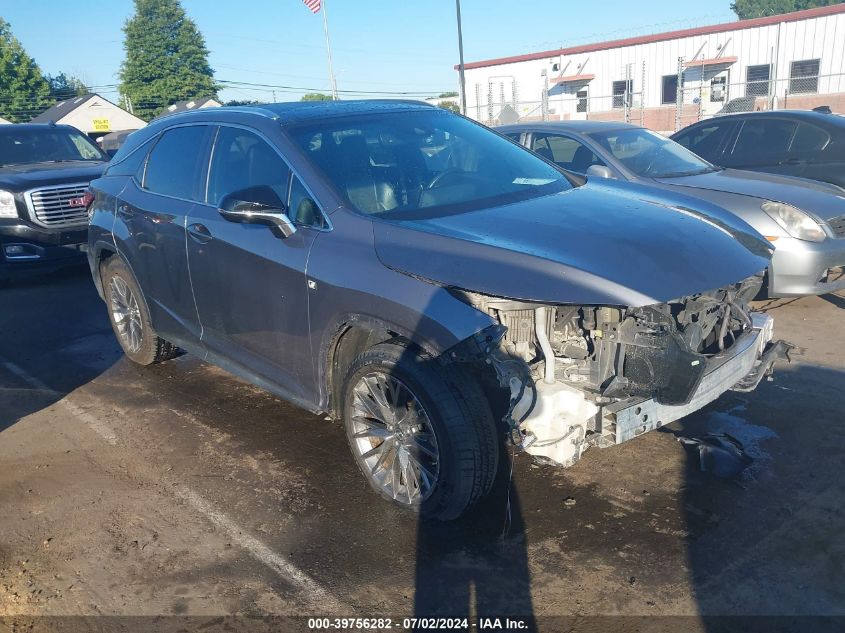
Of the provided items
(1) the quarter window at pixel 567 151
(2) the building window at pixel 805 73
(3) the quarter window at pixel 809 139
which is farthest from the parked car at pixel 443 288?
(2) the building window at pixel 805 73

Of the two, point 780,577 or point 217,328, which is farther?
point 217,328

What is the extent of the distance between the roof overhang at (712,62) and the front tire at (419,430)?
1162 inches

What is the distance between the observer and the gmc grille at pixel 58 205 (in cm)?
888

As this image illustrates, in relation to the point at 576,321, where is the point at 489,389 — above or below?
below

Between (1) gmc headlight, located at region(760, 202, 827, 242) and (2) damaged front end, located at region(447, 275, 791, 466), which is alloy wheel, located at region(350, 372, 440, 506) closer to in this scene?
(2) damaged front end, located at region(447, 275, 791, 466)

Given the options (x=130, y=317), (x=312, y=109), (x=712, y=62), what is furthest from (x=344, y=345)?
(x=712, y=62)

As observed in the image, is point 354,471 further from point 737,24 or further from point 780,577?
point 737,24

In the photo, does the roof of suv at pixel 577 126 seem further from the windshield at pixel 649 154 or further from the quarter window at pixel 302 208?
the quarter window at pixel 302 208

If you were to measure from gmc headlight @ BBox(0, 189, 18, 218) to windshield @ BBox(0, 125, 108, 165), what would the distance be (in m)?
1.32

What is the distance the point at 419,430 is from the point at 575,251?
111 cm

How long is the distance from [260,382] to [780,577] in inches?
111

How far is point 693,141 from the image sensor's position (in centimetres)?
908

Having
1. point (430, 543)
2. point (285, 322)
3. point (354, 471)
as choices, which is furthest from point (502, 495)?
point (285, 322)

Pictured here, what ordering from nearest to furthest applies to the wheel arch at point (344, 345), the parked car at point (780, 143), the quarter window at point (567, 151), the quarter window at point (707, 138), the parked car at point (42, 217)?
the wheel arch at point (344, 345) → the quarter window at point (567, 151) → the parked car at point (780, 143) → the quarter window at point (707, 138) → the parked car at point (42, 217)
